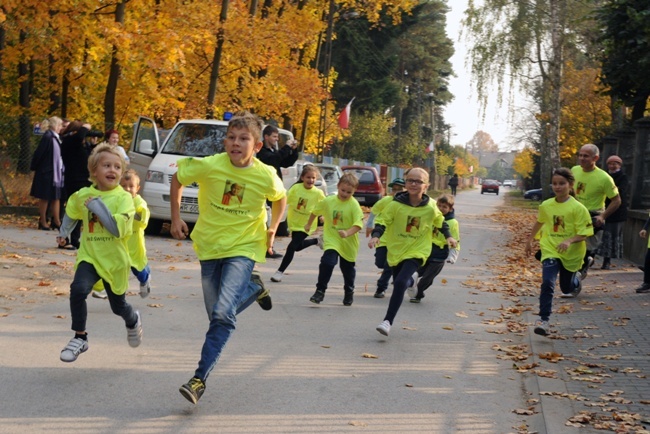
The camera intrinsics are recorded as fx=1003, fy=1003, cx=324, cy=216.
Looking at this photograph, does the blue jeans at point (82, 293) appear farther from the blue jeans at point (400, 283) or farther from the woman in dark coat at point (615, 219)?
the woman in dark coat at point (615, 219)

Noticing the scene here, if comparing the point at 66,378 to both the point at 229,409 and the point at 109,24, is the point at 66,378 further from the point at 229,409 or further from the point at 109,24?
the point at 109,24

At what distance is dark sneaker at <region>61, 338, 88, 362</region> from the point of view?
21.4 ft

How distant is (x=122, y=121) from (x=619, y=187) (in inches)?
593

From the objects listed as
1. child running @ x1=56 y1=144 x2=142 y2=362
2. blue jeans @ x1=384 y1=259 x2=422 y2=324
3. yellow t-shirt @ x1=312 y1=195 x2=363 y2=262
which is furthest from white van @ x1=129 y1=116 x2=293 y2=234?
child running @ x1=56 y1=144 x2=142 y2=362

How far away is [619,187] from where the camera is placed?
631 inches

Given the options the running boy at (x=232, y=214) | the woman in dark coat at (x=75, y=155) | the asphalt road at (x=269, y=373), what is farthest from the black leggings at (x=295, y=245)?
the running boy at (x=232, y=214)

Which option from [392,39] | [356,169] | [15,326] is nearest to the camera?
[15,326]

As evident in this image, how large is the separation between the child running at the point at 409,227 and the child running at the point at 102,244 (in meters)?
2.60

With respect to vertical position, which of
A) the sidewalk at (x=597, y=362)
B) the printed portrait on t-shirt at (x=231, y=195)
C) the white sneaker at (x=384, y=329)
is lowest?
the sidewalk at (x=597, y=362)

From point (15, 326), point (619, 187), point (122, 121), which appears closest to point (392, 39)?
point (122, 121)

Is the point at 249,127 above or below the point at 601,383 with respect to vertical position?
above

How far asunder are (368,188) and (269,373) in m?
27.1

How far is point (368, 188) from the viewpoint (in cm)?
3391

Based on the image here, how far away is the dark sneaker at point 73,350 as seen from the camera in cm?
652
